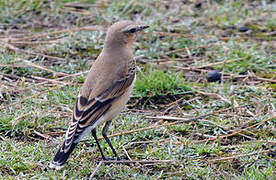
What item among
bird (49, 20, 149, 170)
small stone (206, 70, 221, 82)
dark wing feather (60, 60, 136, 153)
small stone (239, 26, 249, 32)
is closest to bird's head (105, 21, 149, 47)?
bird (49, 20, 149, 170)

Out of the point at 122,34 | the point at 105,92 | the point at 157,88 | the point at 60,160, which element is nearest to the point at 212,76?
the point at 157,88

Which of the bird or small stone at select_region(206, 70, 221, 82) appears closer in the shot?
the bird

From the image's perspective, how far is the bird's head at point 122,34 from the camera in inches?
256

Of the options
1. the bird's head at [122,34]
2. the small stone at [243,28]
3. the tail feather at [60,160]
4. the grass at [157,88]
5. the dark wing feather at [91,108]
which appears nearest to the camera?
the tail feather at [60,160]

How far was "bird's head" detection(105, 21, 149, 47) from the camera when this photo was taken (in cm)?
650

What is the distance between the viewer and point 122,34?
21.6 ft

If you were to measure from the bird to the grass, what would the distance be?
1.26 feet

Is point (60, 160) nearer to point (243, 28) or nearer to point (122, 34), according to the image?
point (122, 34)

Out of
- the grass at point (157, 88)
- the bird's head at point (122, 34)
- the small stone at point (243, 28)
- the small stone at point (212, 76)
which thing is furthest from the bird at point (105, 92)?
the small stone at point (243, 28)

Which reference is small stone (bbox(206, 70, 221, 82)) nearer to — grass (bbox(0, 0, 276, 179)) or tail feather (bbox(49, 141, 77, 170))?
grass (bbox(0, 0, 276, 179))

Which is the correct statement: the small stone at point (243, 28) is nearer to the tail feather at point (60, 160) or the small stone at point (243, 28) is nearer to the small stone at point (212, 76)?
the small stone at point (212, 76)

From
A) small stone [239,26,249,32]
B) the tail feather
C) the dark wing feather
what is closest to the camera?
the tail feather

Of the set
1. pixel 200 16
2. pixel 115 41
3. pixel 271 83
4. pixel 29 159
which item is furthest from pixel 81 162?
pixel 200 16

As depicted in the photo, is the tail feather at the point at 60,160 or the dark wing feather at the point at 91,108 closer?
the tail feather at the point at 60,160
